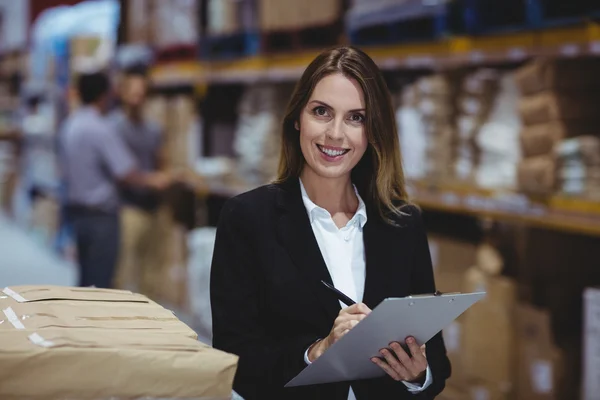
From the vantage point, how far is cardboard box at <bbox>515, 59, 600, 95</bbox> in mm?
3016

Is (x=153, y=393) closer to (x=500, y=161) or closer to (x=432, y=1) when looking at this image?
(x=500, y=161)

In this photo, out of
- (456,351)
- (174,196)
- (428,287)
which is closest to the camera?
(428,287)

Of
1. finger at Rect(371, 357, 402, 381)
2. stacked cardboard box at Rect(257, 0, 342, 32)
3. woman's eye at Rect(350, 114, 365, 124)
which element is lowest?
finger at Rect(371, 357, 402, 381)

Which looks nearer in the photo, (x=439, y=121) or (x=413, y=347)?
(x=413, y=347)

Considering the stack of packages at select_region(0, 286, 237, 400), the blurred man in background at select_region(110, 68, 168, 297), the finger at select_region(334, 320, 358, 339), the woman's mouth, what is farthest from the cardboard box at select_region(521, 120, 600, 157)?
the blurred man in background at select_region(110, 68, 168, 297)

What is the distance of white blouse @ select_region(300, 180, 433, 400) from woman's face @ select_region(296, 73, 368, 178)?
0.10m

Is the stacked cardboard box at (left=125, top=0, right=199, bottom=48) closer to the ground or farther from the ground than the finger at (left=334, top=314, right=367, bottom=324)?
farther from the ground

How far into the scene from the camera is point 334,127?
1816 millimetres

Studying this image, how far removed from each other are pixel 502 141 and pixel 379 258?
60.3 inches

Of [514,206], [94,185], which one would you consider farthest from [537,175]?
[94,185]

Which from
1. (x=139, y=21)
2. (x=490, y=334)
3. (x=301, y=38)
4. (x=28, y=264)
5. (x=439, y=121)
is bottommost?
A: (x=28, y=264)

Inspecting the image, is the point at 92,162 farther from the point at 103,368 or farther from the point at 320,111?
the point at 103,368

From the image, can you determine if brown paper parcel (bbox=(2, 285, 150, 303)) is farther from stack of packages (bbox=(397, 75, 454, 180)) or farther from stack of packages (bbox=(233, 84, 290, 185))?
stack of packages (bbox=(233, 84, 290, 185))

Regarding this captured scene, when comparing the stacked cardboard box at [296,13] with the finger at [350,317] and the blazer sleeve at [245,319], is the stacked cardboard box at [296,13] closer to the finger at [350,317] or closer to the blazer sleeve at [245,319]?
the blazer sleeve at [245,319]
